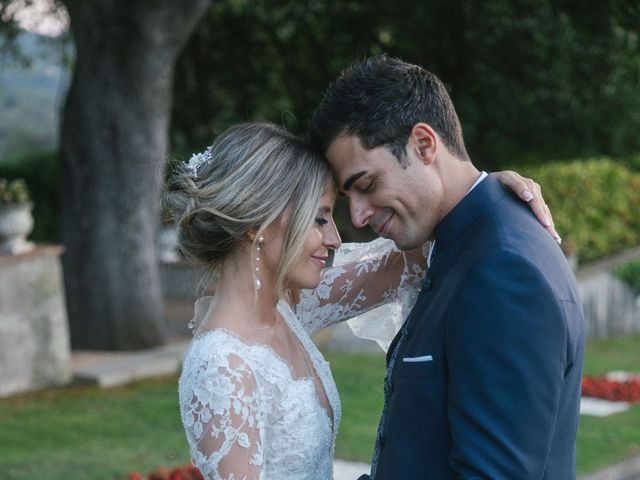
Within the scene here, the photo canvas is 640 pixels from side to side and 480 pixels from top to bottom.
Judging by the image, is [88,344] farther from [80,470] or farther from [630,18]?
[630,18]

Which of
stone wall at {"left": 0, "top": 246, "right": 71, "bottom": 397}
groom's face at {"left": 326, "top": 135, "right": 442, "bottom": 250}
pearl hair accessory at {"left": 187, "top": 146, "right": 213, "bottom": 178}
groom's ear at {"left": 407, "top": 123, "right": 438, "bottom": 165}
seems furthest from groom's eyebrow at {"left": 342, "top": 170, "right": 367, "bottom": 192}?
stone wall at {"left": 0, "top": 246, "right": 71, "bottom": 397}

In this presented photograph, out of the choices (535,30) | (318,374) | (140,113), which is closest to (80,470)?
(318,374)

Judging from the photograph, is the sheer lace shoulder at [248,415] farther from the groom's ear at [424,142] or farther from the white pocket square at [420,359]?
the groom's ear at [424,142]

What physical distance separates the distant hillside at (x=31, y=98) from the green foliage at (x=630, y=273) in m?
11.1

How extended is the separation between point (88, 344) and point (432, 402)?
8.42m

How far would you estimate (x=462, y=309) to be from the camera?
2295mm

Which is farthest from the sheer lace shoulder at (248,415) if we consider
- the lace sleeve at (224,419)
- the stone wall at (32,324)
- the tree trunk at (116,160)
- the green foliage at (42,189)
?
the green foliage at (42,189)

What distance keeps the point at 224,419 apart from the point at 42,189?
54.2ft

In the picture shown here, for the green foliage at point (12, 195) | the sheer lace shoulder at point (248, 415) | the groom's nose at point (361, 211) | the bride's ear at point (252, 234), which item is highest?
the groom's nose at point (361, 211)

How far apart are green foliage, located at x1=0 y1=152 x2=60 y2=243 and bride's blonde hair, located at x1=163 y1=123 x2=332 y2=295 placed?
1572cm

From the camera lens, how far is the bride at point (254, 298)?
8.68 ft

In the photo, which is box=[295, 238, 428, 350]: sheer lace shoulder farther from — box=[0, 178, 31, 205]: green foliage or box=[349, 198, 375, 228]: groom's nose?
box=[0, 178, 31, 205]: green foliage

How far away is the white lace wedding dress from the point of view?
2.62m

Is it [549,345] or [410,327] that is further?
[410,327]
